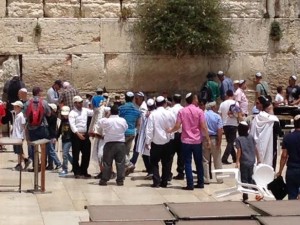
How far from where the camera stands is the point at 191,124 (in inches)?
539

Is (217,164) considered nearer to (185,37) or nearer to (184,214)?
→ (185,37)

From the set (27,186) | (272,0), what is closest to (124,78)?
(272,0)

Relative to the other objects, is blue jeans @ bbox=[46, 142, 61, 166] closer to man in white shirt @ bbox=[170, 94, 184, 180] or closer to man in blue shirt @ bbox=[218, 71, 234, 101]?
man in white shirt @ bbox=[170, 94, 184, 180]

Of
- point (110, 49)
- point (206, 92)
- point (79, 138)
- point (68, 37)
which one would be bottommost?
point (79, 138)

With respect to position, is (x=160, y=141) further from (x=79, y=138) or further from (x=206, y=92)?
(x=206, y=92)

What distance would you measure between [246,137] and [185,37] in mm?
7787

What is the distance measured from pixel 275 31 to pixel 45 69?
560 cm

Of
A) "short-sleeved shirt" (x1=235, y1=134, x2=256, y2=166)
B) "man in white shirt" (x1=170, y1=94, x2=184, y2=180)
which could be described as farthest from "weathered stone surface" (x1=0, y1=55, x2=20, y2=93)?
"short-sleeved shirt" (x1=235, y1=134, x2=256, y2=166)

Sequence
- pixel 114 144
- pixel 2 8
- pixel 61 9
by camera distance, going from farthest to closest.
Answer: pixel 61 9 < pixel 2 8 < pixel 114 144

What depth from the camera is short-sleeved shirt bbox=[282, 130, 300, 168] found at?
10859 mm

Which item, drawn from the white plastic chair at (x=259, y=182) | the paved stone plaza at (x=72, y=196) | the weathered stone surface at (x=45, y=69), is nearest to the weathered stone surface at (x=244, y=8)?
the weathered stone surface at (x=45, y=69)

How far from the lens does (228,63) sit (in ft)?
68.7

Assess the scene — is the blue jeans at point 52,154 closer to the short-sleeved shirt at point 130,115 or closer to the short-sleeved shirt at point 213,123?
the short-sleeved shirt at point 130,115

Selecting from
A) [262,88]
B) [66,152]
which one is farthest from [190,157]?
[262,88]
